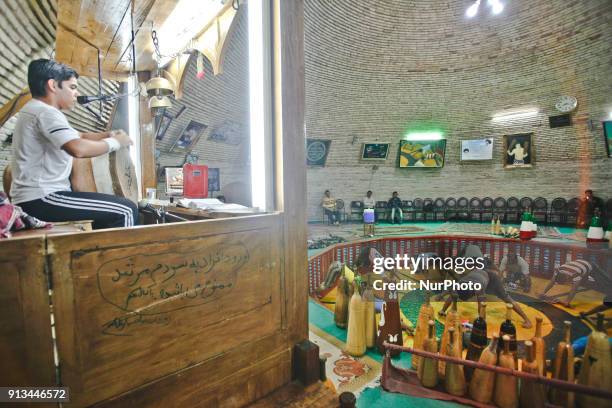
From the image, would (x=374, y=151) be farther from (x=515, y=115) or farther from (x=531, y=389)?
(x=531, y=389)

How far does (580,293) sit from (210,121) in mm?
9756

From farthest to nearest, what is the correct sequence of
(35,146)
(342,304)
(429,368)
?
1. (342,304)
2. (429,368)
3. (35,146)

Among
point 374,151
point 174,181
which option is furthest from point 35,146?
point 374,151

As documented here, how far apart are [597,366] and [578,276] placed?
418cm

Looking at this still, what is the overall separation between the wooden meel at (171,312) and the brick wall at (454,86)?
9291 mm

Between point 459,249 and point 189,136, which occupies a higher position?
point 189,136

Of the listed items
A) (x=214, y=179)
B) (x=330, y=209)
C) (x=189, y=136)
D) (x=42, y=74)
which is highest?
(x=189, y=136)

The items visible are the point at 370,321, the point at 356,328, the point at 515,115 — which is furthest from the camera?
the point at 515,115

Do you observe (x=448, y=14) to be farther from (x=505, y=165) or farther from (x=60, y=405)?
(x=60, y=405)

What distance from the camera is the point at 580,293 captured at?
520cm

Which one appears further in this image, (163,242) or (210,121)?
(210,121)

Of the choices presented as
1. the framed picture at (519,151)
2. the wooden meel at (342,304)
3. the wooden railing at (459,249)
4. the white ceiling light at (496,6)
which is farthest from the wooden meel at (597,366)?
the white ceiling light at (496,6)

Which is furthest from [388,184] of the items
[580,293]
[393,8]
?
[580,293]

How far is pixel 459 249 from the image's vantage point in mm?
7434
